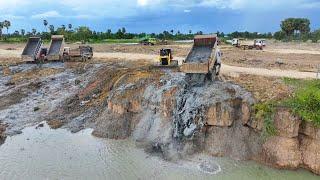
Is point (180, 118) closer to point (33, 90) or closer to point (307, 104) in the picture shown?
point (307, 104)

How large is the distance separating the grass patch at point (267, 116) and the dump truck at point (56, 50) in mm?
25027

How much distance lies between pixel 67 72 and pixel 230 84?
709 inches

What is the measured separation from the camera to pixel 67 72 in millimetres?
38344

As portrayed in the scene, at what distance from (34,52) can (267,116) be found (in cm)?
2767

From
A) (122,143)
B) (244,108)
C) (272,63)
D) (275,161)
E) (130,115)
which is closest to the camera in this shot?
(275,161)

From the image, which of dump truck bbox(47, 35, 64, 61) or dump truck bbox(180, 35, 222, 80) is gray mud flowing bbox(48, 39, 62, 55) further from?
dump truck bbox(180, 35, 222, 80)

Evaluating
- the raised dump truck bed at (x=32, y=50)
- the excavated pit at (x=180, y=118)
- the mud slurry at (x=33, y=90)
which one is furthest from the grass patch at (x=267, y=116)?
the raised dump truck bed at (x=32, y=50)

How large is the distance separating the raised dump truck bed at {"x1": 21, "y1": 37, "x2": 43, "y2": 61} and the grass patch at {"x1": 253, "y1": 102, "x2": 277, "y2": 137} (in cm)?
2646

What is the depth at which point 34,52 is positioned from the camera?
139ft

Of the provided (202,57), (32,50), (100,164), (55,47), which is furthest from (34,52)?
(100,164)

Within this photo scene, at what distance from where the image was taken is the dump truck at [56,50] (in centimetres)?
4191

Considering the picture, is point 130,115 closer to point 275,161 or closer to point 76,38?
point 275,161

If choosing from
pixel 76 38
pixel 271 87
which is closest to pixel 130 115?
pixel 271 87

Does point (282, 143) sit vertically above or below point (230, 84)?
below
